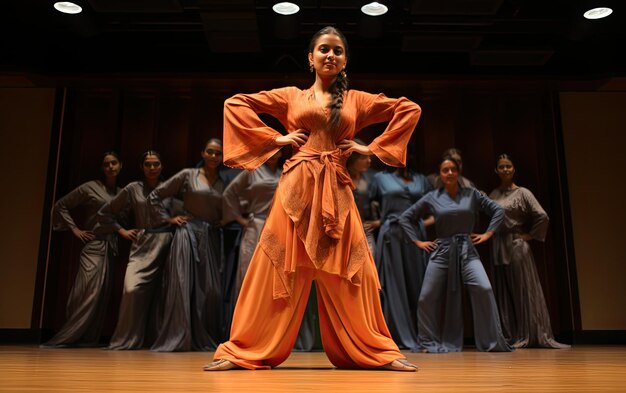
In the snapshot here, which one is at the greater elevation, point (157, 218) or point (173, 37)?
point (173, 37)

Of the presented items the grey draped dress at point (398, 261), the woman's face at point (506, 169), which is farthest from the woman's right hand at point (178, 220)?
the woman's face at point (506, 169)

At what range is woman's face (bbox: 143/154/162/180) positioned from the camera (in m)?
5.24

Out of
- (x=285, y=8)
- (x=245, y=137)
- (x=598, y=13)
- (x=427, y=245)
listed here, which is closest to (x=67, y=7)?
(x=285, y=8)

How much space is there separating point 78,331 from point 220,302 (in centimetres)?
124

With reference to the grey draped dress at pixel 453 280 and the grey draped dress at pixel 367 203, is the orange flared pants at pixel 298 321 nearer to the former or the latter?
the grey draped dress at pixel 453 280

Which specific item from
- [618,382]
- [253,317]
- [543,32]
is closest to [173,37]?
[543,32]

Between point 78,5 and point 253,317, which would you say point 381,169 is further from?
point 253,317

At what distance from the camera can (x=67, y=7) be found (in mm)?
4836

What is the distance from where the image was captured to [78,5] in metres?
4.83

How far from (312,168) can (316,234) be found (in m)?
0.30

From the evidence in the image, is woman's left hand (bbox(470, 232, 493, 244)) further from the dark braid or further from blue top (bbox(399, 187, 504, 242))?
the dark braid

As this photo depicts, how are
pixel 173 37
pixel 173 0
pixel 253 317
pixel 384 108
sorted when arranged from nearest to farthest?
1. pixel 253 317
2. pixel 384 108
3. pixel 173 0
4. pixel 173 37

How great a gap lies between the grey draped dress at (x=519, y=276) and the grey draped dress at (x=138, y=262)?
10.1 ft

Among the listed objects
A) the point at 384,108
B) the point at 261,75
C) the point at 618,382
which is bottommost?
the point at 618,382
